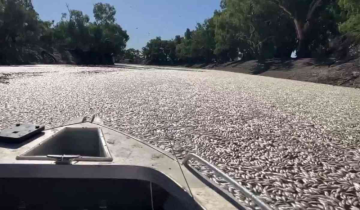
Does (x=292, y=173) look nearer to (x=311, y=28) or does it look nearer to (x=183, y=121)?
(x=183, y=121)

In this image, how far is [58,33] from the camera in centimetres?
6800

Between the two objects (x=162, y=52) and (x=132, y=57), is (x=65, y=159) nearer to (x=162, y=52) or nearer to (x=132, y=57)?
(x=162, y=52)

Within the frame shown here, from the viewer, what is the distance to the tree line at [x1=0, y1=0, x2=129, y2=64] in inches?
1839

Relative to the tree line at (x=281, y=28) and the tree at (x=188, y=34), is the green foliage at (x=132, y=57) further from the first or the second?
the tree line at (x=281, y=28)

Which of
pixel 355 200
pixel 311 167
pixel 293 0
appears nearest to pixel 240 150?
pixel 311 167

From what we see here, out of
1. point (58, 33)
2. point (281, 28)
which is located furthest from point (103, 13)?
point (281, 28)

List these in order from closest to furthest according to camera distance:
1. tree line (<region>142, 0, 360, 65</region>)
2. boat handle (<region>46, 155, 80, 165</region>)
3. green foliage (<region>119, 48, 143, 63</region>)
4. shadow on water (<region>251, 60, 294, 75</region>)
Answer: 1. boat handle (<region>46, 155, 80, 165</region>)
2. shadow on water (<region>251, 60, 294, 75</region>)
3. tree line (<region>142, 0, 360, 65</region>)
4. green foliage (<region>119, 48, 143, 63</region>)

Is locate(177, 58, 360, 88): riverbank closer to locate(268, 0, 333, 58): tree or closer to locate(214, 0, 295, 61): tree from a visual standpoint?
locate(268, 0, 333, 58): tree

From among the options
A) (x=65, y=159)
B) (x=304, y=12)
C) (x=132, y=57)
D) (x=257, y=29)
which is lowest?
(x=132, y=57)

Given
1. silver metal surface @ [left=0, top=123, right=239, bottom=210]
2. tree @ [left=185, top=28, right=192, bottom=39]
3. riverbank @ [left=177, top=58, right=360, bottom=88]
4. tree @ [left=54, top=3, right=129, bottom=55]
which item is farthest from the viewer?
tree @ [left=185, top=28, right=192, bottom=39]

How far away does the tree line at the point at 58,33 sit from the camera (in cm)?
4672

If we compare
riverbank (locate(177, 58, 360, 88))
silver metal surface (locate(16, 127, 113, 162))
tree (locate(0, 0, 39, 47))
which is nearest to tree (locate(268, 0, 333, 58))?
riverbank (locate(177, 58, 360, 88))

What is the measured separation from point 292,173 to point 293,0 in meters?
34.5

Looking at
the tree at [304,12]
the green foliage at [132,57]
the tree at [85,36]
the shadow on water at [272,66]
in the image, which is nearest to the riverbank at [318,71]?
the shadow on water at [272,66]
